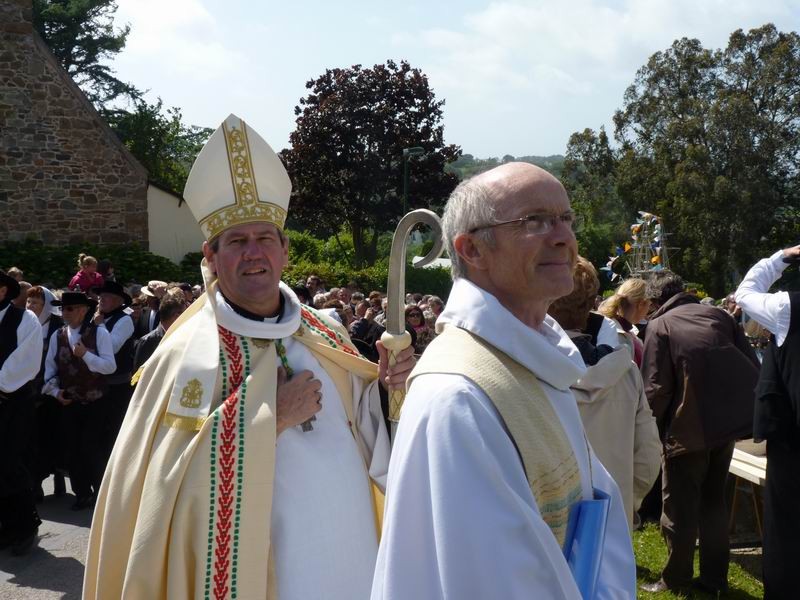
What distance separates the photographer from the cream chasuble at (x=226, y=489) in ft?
9.63

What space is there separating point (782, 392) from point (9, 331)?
525cm

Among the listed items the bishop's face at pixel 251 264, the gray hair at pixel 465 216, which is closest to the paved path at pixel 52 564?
the bishop's face at pixel 251 264

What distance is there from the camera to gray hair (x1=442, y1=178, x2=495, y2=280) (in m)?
2.13

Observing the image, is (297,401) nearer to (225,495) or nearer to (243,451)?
(243,451)

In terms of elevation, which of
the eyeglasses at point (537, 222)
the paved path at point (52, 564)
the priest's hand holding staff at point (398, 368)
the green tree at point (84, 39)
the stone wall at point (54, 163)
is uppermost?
the green tree at point (84, 39)

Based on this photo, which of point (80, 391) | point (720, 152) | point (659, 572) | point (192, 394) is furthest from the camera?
point (720, 152)

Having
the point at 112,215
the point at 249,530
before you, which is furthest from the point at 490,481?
the point at 112,215

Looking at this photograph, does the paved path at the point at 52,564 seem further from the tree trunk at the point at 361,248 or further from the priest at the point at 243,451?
the tree trunk at the point at 361,248

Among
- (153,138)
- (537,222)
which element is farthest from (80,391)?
(153,138)

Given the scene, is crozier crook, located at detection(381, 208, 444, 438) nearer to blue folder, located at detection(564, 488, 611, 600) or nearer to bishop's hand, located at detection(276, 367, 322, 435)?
bishop's hand, located at detection(276, 367, 322, 435)

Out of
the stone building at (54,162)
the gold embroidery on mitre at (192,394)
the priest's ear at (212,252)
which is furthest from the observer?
the stone building at (54,162)

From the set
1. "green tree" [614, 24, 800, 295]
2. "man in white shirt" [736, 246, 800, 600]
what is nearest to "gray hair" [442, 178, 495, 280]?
"man in white shirt" [736, 246, 800, 600]

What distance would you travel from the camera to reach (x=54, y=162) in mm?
22250

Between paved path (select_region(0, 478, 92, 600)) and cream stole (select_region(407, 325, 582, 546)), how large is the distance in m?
4.75
